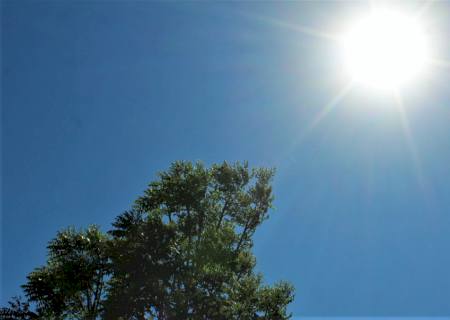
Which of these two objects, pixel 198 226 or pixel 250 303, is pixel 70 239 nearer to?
pixel 198 226

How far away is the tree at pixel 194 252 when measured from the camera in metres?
22.9

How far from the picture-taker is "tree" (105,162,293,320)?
22922 millimetres

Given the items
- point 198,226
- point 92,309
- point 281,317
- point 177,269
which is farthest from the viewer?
Result: point 92,309

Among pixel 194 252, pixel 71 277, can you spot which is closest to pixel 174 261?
pixel 194 252

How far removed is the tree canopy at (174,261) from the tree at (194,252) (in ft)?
0.19

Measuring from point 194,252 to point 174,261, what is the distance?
1350 mm

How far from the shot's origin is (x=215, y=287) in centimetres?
2338

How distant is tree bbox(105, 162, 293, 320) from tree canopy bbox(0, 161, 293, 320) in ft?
0.19

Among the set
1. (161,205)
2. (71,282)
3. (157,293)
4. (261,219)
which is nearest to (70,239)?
(71,282)

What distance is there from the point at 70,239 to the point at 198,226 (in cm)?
995

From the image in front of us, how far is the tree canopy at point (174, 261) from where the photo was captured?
23.0m

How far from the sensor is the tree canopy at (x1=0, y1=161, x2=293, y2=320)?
75.5 ft

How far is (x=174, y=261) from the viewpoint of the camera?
24172mm

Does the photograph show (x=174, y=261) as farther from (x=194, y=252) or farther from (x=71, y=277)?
(x=71, y=277)
